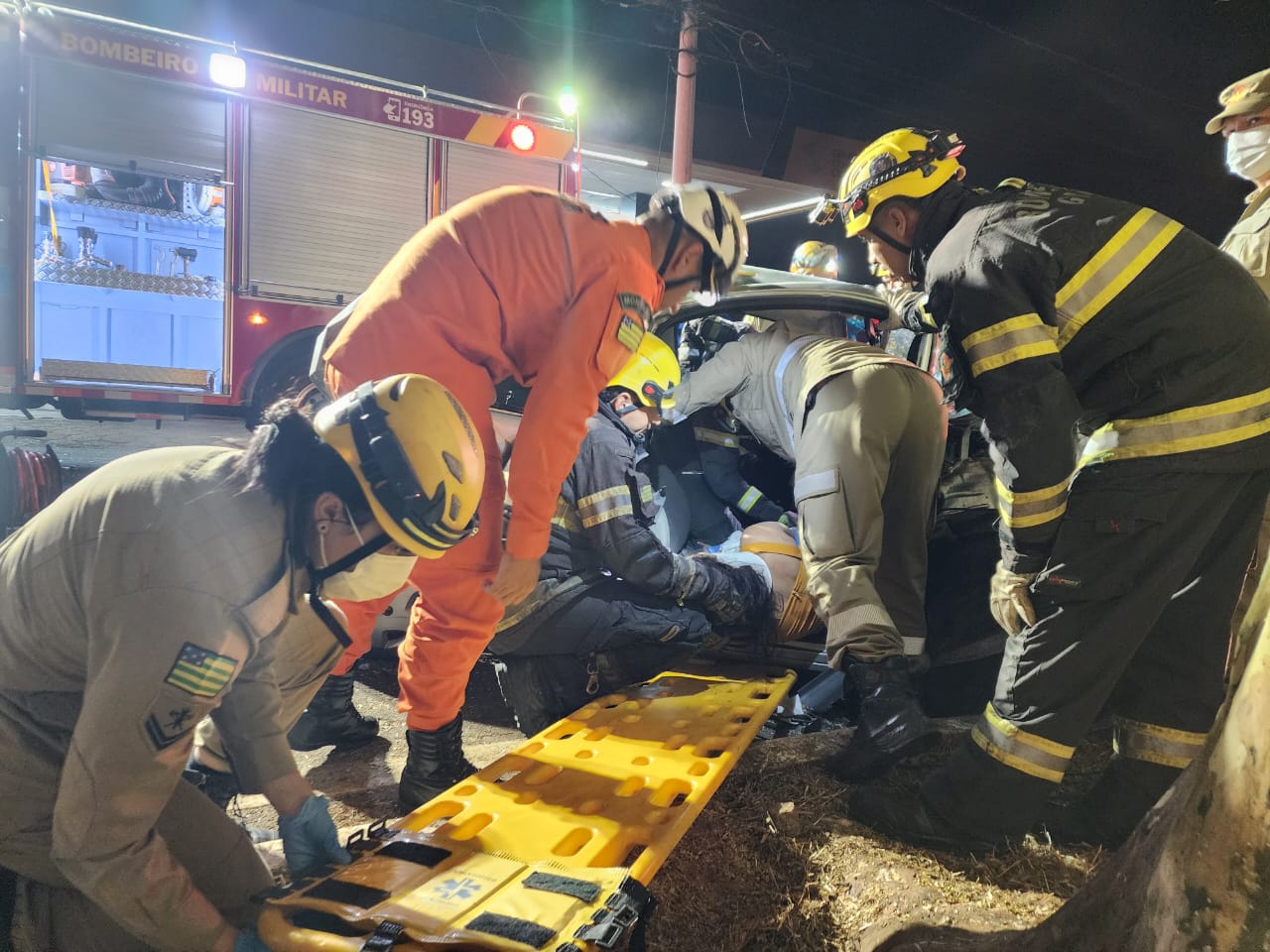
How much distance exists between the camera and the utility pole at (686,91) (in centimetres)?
817

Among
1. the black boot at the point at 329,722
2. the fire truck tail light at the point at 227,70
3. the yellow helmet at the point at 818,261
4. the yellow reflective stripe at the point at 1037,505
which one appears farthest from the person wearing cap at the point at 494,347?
the fire truck tail light at the point at 227,70

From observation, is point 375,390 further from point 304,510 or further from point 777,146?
point 777,146

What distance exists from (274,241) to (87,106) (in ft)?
4.91

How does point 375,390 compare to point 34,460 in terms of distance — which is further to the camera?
point 34,460

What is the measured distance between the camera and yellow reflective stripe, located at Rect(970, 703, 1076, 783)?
2.03m

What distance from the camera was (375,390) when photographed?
155 centimetres

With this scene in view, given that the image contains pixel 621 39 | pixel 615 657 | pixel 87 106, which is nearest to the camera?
pixel 615 657

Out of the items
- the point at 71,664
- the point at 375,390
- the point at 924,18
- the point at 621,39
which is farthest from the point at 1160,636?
the point at 924,18

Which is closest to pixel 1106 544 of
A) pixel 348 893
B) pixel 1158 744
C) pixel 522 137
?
pixel 1158 744

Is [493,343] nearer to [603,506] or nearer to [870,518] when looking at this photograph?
[603,506]

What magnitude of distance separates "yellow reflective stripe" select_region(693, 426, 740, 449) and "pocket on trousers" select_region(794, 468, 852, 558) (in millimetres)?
1363

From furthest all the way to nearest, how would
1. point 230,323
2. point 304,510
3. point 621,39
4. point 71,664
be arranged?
1. point 621,39
2. point 230,323
3. point 304,510
4. point 71,664

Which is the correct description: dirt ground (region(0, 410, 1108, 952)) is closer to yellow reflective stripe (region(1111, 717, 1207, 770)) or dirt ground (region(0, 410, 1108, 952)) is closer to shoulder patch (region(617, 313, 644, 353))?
yellow reflective stripe (region(1111, 717, 1207, 770))

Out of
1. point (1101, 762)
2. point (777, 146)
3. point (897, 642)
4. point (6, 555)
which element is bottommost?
point (1101, 762)
